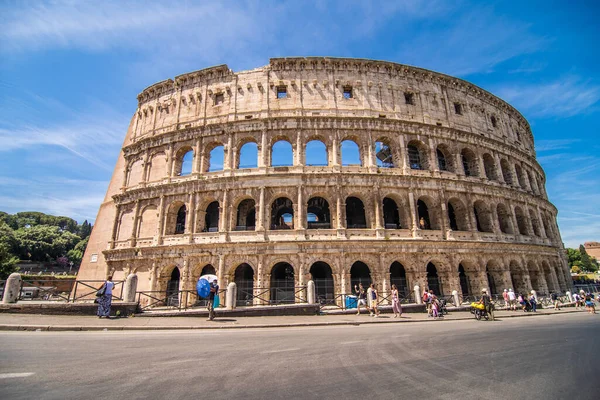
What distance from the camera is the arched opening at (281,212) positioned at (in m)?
21.5

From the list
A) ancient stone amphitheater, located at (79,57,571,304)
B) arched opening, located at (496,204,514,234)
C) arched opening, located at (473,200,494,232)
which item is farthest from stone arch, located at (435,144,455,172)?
arched opening, located at (496,204,514,234)

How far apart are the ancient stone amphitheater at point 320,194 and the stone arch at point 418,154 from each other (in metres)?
0.11

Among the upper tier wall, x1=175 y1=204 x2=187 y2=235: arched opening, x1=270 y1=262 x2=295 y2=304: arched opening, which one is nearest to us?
x1=270 y1=262 x2=295 y2=304: arched opening

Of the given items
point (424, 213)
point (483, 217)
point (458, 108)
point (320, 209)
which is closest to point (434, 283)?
point (424, 213)

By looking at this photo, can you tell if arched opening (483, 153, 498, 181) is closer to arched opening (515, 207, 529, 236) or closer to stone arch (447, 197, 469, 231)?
arched opening (515, 207, 529, 236)

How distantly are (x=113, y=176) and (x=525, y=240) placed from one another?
3809 cm

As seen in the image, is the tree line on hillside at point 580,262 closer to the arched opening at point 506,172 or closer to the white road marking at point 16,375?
the arched opening at point 506,172

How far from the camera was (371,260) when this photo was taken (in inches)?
710

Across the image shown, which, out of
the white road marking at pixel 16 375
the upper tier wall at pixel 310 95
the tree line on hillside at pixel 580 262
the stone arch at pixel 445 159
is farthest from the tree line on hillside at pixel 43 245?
the tree line on hillside at pixel 580 262

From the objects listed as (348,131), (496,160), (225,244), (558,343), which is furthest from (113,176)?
(496,160)

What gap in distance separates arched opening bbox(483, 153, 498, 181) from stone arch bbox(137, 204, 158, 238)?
28.3m

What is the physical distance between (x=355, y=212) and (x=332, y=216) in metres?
3.36

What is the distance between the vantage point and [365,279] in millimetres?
18125

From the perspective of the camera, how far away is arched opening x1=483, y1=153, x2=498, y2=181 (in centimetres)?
2419
